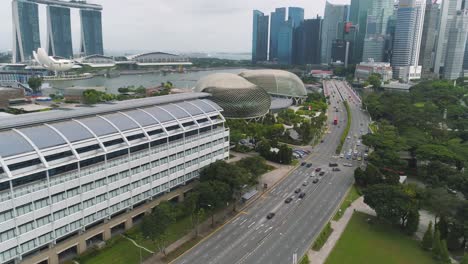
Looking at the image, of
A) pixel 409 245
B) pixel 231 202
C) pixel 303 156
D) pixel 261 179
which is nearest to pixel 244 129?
pixel 303 156

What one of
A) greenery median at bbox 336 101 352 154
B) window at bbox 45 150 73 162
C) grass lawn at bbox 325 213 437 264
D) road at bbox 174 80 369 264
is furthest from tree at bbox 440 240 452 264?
window at bbox 45 150 73 162

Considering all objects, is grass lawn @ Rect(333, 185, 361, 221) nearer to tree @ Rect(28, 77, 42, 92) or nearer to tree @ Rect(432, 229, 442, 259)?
tree @ Rect(432, 229, 442, 259)

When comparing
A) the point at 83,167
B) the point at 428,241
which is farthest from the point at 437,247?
the point at 83,167

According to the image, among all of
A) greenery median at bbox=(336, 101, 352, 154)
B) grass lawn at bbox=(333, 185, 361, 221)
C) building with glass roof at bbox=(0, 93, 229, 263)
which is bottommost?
grass lawn at bbox=(333, 185, 361, 221)

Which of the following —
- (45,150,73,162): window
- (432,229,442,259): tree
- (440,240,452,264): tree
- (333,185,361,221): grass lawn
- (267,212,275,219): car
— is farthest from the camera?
(333,185,361,221): grass lawn

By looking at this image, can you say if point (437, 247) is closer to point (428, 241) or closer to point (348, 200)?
point (428, 241)

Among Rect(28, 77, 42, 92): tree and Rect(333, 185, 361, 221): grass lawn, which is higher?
Rect(28, 77, 42, 92): tree

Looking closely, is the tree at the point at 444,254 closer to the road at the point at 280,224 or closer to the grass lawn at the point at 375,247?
the grass lawn at the point at 375,247
